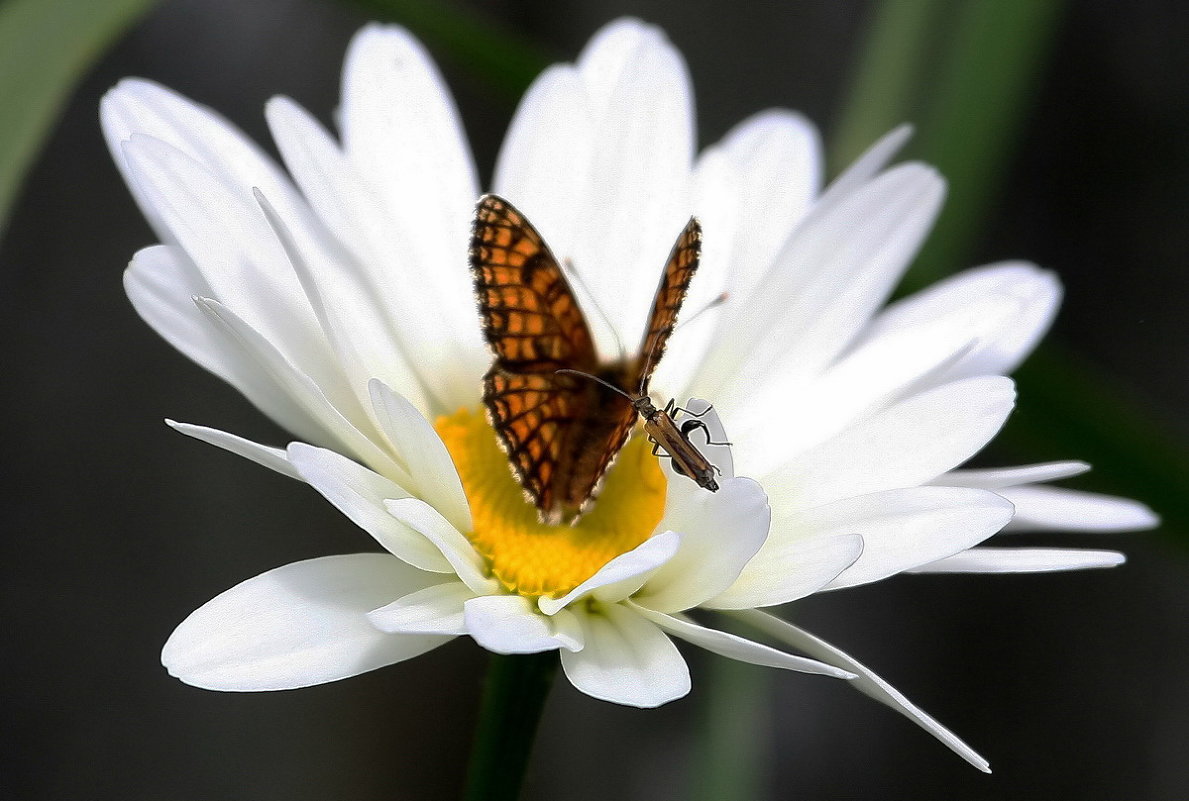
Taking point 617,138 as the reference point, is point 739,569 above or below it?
below

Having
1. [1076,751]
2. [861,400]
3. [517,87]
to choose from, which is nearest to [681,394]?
[861,400]

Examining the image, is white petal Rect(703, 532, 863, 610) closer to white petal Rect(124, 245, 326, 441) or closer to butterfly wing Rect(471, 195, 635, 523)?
butterfly wing Rect(471, 195, 635, 523)

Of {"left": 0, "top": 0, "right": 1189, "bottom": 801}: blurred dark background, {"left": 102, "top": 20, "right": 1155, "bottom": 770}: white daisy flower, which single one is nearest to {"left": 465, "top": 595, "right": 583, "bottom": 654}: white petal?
{"left": 102, "top": 20, "right": 1155, "bottom": 770}: white daisy flower

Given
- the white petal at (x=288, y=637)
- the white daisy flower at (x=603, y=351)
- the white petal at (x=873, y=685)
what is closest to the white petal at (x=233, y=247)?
the white daisy flower at (x=603, y=351)

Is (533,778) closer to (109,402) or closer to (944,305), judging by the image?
(109,402)

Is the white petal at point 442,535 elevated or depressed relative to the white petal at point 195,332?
depressed

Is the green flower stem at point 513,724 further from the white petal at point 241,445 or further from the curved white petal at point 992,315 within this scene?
the curved white petal at point 992,315
